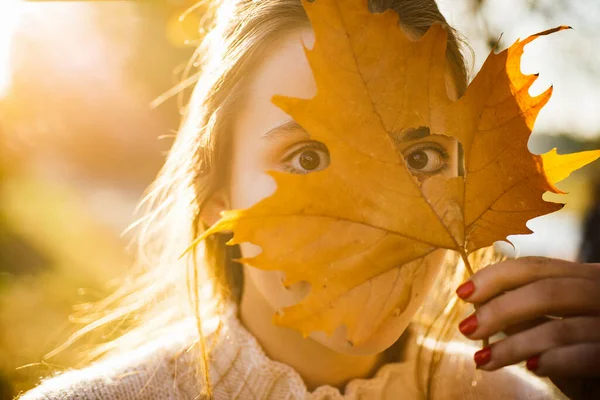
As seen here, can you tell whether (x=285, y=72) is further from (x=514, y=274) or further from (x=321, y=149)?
(x=514, y=274)

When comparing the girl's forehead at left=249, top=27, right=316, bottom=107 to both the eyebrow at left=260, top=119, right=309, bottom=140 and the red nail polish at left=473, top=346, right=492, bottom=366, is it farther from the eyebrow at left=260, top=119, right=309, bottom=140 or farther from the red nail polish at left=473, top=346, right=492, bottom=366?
the red nail polish at left=473, top=346, right=492, bottom=366

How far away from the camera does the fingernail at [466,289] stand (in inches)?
25.9

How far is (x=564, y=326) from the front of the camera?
70 centimetres

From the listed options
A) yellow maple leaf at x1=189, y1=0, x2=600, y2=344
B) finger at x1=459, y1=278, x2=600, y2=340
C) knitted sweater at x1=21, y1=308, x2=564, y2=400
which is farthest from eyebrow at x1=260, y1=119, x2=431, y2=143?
knitted sweater at x1=21, y1=308, x2=564, y2=400

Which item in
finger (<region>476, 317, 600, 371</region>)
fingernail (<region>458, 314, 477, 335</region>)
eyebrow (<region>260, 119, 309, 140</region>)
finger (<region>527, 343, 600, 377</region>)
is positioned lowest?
finger (<region>527, 343, 600, 377</region>)

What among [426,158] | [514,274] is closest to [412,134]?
[426,158]

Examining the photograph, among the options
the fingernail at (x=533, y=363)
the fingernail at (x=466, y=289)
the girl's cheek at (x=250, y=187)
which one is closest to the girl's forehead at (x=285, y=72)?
the girl's cheek at (x=250, y=187)

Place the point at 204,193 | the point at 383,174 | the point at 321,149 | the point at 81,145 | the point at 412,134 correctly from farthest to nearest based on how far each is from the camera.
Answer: the point at 81,145 → the point at 204,193 → the point at 321,149 → the point at 412,134 → the point at 383,174

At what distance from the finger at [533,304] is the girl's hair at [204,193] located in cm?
60

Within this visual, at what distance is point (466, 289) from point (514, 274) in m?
0.08

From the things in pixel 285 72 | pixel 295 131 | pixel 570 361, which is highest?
pixel 285 72

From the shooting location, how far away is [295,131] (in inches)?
38.2

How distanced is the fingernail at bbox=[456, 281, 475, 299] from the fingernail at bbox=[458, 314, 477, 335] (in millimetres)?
37

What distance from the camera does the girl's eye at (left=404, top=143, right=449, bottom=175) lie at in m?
0.91
